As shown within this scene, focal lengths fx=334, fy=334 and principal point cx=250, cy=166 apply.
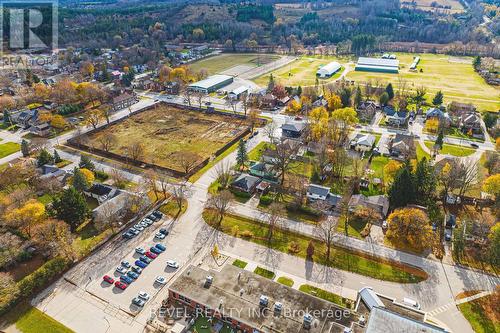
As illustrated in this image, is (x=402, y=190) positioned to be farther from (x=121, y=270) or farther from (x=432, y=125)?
(x=121, y=270)

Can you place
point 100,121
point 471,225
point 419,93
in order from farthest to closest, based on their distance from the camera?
point 419,93 < point 100,121 < point 471,225

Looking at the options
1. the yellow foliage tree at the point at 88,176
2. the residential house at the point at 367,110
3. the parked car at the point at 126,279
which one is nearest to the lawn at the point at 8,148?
the yellow foliage tree at the point at 88,176

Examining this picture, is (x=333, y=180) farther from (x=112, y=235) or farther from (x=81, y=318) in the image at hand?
(x=81, y=318)

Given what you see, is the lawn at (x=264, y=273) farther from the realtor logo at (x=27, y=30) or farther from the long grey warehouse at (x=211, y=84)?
the realtor logo at (x=27, y=30)

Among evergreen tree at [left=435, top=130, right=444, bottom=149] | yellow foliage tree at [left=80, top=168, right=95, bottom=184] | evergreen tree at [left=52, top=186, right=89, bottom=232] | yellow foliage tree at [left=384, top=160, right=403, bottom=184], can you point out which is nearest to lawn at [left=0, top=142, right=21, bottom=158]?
yellow foliage tree at [left=80, top=168, right=95, bottom=184]

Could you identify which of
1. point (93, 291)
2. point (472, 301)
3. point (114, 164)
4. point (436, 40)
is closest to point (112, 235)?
point (93, 291)

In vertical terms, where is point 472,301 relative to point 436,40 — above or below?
below
